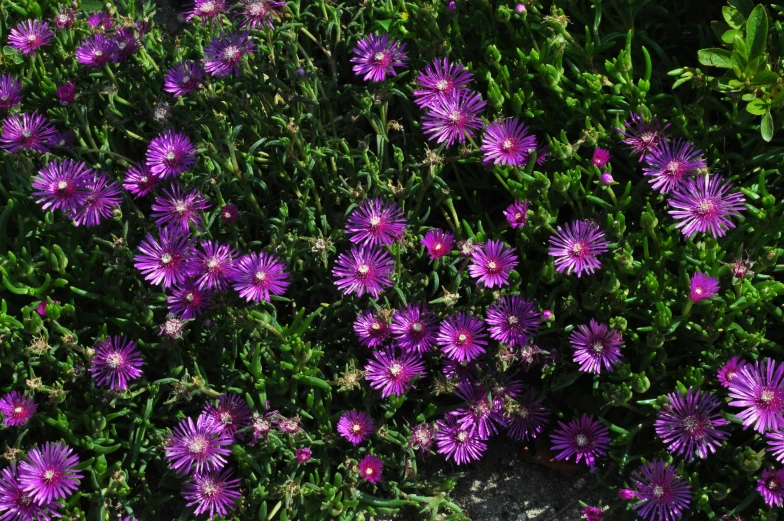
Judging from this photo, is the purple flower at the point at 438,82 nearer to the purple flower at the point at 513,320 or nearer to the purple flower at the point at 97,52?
the purple flower at the point at 513,320

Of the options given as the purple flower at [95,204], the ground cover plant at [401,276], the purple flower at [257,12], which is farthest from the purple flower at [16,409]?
the purple flower at [257,12]

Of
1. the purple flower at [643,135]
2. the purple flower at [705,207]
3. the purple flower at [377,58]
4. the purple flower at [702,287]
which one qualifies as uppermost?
the purple flower at [377,58]

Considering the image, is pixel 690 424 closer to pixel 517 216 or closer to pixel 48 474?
pixel 517 216

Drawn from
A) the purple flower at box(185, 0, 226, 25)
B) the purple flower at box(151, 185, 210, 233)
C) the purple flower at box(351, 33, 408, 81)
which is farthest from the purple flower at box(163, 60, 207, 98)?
the purple flower at box(351, 33, 408, 81)

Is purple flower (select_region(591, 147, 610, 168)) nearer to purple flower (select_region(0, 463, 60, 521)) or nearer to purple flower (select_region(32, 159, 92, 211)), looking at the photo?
purple flower (select_region(32, 159, 92, 211))

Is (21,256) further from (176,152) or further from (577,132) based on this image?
(577,132)

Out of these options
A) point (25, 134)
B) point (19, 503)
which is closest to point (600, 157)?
point (25, 134)
